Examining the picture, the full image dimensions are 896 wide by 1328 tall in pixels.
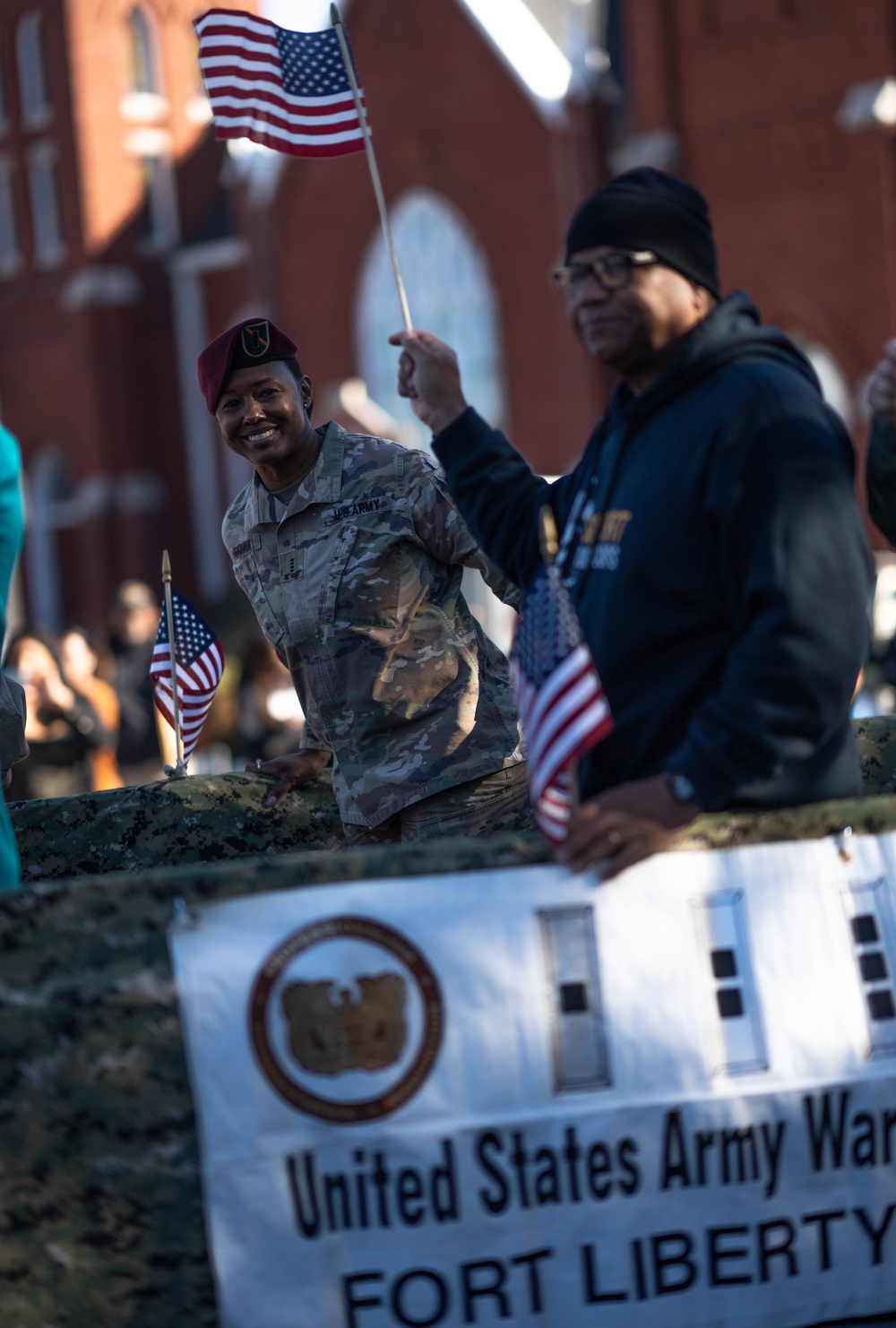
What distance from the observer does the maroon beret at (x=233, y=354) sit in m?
4.45

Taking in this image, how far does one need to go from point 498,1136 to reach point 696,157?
23201mm

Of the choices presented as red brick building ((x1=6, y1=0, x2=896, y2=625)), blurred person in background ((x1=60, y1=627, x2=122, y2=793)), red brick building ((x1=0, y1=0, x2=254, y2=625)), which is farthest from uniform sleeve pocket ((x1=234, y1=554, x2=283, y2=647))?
red brick building ((x1=0, y1=0, x2=254, y2=625))

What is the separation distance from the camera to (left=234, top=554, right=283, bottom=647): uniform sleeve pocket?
184 inches

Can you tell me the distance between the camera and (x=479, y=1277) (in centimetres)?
287

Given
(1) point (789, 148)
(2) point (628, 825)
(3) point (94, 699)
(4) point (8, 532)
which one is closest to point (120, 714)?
(3) point (94, 699)

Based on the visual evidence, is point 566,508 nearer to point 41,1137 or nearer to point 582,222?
point 582,222

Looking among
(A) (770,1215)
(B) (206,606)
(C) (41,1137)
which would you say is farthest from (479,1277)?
(B) (206,606)

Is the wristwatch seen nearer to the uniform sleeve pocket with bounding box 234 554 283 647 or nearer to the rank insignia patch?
the uniform sleeve pocket with bounding box 234 554 283 647

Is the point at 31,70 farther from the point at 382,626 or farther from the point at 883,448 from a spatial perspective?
the point at 883,448

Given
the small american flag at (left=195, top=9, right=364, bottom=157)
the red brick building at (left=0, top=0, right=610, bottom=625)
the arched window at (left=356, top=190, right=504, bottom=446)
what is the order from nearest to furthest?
the small american flag at (left=195, top=9, right=364, bottom=157) → the arched window at (left=356, top=190, right=504, bottom=446) → the red brick building at (left=0, top=0, right=610, bottom=625)

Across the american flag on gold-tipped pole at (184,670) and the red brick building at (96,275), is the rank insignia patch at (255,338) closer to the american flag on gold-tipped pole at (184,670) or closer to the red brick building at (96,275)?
the american flag on gold-tipped pole at (184,670)

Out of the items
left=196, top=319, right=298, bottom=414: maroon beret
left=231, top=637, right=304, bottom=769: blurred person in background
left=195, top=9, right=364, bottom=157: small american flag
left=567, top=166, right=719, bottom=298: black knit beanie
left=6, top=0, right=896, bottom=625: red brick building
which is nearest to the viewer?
left=567, top=166, right=719, bottom=298: black knit beanie

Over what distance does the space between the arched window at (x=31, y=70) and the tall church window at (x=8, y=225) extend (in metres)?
1.08

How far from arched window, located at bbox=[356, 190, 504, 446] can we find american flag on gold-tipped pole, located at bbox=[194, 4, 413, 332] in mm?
21915
